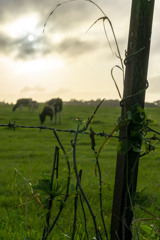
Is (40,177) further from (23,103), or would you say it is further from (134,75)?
(23,103)

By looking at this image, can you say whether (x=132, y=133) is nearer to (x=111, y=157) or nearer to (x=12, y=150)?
(x=111, y=157)

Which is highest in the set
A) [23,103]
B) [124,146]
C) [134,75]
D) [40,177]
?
[23,103]

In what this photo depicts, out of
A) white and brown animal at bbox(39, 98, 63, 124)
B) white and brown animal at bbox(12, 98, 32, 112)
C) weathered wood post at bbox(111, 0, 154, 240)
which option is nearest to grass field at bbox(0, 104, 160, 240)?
weathered wood post at bbox(111, 0, 154, 240)

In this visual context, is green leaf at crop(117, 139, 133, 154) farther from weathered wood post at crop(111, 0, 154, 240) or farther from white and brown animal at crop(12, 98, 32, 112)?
white and brown animal at crop(12, 98, 32, 112)

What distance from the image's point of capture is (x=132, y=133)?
2430 millimetres

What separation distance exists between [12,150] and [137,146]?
11629mm

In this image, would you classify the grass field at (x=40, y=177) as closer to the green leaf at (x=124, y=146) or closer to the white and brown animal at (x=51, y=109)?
the green leaf at (x=124, y=146)

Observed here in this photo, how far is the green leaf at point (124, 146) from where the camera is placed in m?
2.43

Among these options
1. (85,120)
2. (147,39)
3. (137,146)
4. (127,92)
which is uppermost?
(147,39)

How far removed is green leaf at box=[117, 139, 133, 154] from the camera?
2426 mm

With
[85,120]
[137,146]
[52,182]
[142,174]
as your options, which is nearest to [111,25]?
[85,120]

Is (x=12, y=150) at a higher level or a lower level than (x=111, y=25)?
lower

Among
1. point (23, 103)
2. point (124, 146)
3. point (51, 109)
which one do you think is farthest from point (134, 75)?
point (23, 103)

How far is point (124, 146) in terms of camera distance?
8.02ft
